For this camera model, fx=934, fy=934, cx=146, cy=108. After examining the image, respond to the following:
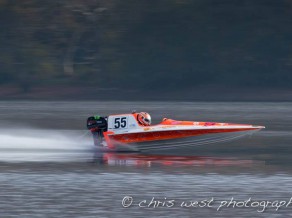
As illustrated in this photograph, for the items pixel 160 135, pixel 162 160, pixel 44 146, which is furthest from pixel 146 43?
pixel 162 160

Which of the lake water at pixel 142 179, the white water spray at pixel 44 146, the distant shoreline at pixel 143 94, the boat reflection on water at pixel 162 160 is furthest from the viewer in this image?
the distant shoreline at pixel 143 94

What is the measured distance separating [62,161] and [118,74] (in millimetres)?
49779

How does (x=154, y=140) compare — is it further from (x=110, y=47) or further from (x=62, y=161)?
(x=110, y=47)

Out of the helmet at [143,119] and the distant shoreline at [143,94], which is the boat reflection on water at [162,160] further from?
the distant shoreline at [143,94]

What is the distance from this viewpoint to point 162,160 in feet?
74.0

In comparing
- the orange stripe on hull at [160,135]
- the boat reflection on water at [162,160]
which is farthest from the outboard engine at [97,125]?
the boat reflection on water at [162,160]

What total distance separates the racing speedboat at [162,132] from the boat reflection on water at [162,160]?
37 centimetres

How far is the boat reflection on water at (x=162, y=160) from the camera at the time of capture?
71.4 ft

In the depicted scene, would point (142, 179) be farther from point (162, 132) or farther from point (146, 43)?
point (146, 43)

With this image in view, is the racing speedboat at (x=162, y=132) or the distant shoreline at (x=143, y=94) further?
the distant shoreline at (x=143, y=94)

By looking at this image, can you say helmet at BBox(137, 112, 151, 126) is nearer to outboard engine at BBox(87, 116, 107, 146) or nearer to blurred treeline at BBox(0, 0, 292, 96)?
outboard engine at BBox(87, 116, 107, 146)

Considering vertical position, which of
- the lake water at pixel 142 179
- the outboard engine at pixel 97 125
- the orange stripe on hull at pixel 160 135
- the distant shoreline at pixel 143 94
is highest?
the distant shoreline at pixel 143 94

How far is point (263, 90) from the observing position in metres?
65.9

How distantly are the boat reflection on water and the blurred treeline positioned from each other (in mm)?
43889
